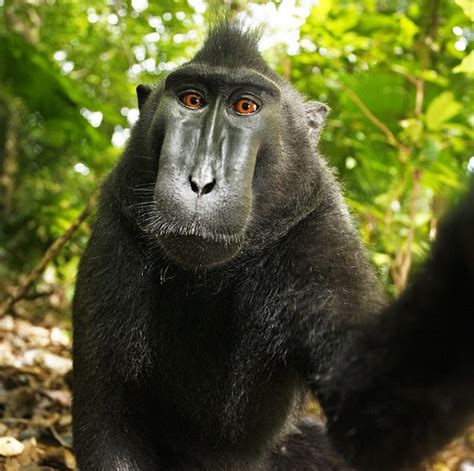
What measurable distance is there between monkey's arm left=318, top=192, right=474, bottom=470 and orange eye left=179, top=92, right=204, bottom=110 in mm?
1513

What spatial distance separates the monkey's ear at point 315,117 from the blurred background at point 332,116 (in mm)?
621

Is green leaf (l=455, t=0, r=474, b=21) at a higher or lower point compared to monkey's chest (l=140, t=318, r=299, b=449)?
higher

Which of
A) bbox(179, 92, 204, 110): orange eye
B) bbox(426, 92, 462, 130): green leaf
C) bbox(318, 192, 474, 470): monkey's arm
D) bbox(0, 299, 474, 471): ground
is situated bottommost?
bbox(0, 299, 474, 471): ground

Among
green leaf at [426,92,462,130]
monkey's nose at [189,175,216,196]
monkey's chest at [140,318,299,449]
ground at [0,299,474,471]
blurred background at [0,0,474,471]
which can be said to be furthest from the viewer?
blurred background at [0,0,474,471]

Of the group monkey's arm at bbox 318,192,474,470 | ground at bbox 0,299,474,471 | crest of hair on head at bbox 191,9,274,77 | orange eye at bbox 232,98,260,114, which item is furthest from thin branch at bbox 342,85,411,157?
monkey's arm at bbox 318,192,474,470

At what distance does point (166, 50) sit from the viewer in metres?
8.06

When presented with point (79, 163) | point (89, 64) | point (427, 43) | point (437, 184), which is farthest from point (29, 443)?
point (89, 64)

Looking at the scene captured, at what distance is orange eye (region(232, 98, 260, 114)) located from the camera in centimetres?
345

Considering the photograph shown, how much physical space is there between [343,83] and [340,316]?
12.3ft

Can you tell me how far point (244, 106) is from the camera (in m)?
3.46

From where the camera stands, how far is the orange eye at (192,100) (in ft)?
11.3

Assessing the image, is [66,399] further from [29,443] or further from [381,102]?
[381,102]

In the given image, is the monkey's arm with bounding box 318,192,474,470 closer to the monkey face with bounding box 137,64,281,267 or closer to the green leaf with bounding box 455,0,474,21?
the monkey face with bounding box 137,64,281,267

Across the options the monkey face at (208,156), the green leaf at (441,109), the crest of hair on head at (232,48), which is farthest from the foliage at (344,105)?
the monkey face at (208,156)
